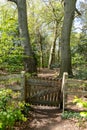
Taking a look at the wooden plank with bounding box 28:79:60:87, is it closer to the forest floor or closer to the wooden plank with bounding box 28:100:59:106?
the wooden plank with bounding box 28:100:59:106

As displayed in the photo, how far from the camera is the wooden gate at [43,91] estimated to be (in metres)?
6.98

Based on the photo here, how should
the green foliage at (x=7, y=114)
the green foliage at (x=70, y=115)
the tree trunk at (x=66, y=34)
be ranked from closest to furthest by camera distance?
the green foliage at (x=7, y=114) → the green foliage at (x=70, y=115) → the tree trunk at (x=66, y=34)

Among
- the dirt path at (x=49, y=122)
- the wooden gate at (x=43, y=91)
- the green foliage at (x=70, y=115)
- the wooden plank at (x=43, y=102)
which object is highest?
the wooden gate at (x=43, y=91)

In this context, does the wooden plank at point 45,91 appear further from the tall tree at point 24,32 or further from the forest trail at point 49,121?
the tall tree at point 24,32

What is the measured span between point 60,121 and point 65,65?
538cm

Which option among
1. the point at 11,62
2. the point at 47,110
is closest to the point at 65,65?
the point at 11,62

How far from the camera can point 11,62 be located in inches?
330

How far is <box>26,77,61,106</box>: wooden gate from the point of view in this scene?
6.98 metres

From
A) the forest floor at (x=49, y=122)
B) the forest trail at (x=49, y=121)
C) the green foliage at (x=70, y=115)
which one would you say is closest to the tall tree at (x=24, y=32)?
the forest trail at (x=49, y=121)

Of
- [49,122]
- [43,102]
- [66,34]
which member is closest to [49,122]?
[49,122]

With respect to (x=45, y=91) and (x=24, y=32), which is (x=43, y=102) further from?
(x=24, y=32)

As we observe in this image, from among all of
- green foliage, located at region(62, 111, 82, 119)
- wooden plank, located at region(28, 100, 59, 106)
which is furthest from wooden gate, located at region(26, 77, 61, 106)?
green foliage, located at region(62, 111, 82, 119)

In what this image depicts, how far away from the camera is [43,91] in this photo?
7.04 meters

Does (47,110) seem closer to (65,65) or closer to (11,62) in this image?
(11,62)
